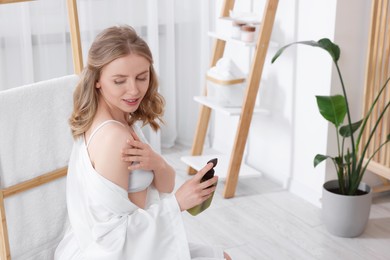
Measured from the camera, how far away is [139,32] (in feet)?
12.1

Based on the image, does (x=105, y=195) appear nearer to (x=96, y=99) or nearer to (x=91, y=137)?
(x=91, y=137)

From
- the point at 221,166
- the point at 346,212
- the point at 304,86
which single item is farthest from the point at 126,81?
the point at 221,166

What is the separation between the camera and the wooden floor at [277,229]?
271cm

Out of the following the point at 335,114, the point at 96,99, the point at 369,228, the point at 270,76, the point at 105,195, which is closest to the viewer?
the point at 105,195

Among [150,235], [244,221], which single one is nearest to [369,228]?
[244,221]

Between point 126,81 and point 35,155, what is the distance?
0.33m

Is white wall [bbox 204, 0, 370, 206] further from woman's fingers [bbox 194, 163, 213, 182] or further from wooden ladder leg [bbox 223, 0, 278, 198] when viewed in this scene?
woman's fingers [bbox 194, 163, 213, 182]

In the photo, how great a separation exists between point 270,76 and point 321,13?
1.69 feet

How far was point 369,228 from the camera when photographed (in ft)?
9.59

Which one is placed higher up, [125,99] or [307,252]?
[125,99]

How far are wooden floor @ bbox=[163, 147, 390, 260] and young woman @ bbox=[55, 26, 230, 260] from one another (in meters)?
1.10

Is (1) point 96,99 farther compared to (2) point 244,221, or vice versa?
(2) point 244,221

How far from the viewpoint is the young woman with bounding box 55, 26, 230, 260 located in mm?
1629

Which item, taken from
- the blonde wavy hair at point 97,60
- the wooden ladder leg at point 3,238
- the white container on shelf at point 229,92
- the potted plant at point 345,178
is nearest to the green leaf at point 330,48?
the potted plant at point 345,178
